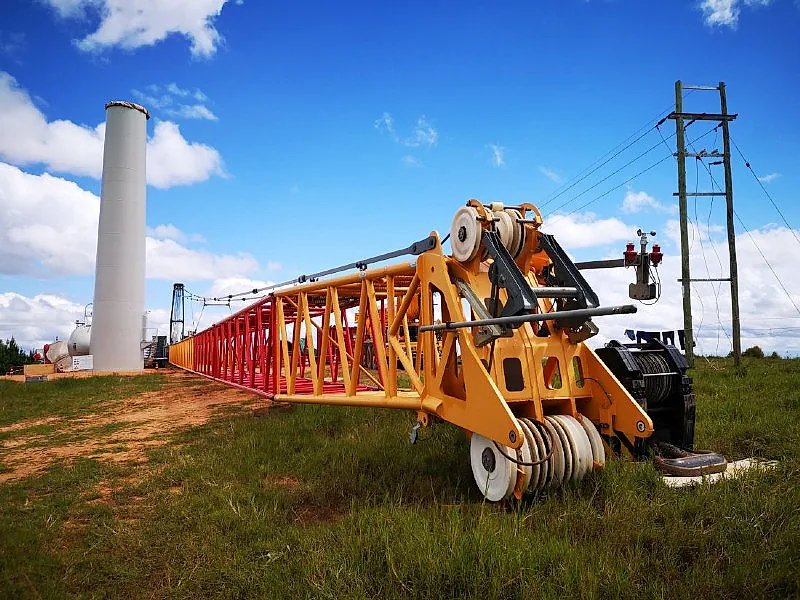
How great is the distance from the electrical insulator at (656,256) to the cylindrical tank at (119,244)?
87.5ft

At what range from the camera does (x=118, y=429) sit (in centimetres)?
1227

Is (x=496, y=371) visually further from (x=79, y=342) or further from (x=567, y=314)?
(x=79, y=342)

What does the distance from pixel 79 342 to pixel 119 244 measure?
10381mm

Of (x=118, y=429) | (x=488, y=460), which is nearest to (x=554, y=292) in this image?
(x=488, y=460)

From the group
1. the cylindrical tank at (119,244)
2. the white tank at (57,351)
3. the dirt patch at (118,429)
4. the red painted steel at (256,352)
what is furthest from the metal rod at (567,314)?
the white tank at (57,351)

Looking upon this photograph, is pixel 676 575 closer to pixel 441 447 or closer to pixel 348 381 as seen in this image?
pixel 441 447

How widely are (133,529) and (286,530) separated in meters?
1.82

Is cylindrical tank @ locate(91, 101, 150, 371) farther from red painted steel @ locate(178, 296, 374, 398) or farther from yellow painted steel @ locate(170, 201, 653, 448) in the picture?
yellow painted steel @ locate(170, 201, 653, 448)

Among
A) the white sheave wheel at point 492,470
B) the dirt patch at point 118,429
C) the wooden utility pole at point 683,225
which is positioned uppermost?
the wooden utility pole at point 683,225

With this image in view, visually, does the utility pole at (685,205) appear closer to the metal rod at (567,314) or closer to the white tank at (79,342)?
the metal rod at (567,314)

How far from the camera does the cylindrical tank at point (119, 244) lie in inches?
1046

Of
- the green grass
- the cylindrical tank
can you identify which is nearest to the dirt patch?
the green grass

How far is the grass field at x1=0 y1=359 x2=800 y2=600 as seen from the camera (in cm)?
367

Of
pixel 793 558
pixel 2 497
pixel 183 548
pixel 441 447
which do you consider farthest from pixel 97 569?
pixel 793 558
